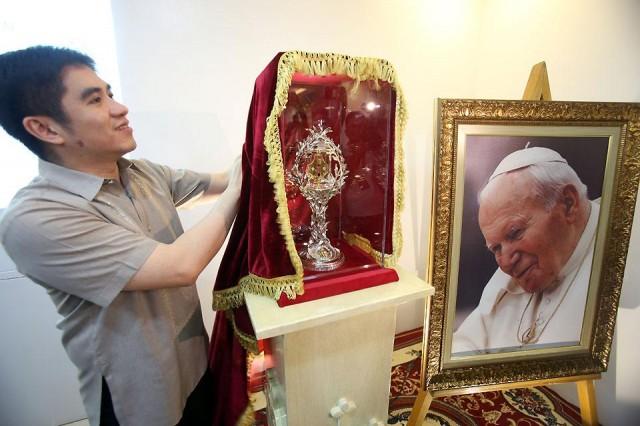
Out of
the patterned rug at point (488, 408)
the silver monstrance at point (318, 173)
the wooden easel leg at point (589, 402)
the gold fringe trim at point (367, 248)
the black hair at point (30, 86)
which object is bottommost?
the patterned rug at point (488, 408)

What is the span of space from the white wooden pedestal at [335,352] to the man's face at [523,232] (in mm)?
422

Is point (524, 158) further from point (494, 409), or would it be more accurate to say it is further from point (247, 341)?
point (494, 409)

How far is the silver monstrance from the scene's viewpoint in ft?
2.47

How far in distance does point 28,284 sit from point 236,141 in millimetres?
1026

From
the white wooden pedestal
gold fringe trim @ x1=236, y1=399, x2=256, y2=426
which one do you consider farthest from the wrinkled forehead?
gold fringe trim @ x1=236, y1=399, x2=256, y2=426

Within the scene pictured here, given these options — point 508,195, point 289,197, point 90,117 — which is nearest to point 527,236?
point 508,195

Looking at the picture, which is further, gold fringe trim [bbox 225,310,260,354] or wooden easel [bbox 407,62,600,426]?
wooden easel [bbox 407,62,600,426]

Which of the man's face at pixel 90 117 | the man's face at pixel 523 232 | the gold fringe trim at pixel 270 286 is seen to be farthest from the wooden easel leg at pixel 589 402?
the man's face at pixel 90 117

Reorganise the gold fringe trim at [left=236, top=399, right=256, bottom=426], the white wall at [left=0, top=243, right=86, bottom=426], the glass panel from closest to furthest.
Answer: the glass panel
the gold fringe trim at [left=236, top=399, right=256, bottom=426]
the white wall at [left=0, top=243, right=86, bottom=426]

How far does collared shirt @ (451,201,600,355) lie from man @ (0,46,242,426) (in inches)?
36.3

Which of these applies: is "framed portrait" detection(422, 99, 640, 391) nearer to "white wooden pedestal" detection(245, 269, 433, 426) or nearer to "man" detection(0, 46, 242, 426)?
"white wooden pedestal" detection(245, 269, 433, 426)

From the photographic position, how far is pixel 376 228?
82 centimetres

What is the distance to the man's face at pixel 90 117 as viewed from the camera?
670 millimetres

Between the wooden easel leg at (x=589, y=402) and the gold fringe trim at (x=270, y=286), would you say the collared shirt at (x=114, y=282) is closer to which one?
the gold fringe trim at (x=270, y=286)
